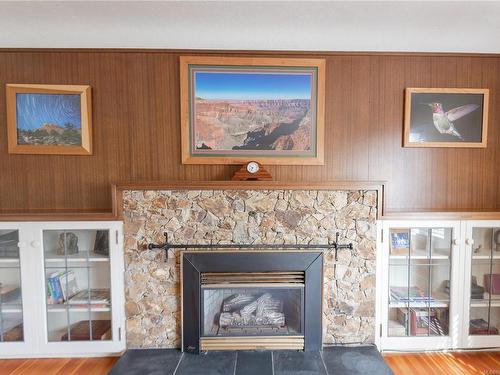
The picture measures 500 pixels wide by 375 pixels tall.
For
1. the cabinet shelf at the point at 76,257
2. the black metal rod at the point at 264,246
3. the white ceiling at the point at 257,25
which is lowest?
the cabinet shelf at the point at 76,257

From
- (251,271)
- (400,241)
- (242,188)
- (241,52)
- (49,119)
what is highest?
(241,52)

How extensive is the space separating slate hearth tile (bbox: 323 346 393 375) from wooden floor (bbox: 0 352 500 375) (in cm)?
16

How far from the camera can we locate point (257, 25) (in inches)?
84.4

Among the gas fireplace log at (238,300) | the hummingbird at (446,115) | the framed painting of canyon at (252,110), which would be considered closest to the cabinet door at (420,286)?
the hummingbird at (446,115)

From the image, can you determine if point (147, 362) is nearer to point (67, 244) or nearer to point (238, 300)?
point (238, 300)

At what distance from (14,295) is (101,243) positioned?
2.67ft

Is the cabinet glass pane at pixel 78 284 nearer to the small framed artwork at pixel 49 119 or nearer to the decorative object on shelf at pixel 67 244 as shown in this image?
the decorative object on shelf at pixel 67 244

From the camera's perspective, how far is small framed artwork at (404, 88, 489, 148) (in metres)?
2.32

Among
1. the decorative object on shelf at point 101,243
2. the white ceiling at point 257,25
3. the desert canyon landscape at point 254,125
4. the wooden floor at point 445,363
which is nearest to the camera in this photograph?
the white ceiling at point 257,25

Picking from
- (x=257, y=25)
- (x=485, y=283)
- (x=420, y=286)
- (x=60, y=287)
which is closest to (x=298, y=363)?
(x=420, y=286)

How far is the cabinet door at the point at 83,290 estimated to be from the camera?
84.8 inches

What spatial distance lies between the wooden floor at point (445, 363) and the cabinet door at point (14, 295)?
115 inches

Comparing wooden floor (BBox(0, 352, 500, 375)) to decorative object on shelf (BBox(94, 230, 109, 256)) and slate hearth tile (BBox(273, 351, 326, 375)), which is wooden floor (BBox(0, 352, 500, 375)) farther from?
decorative object on shelf (BBox(94, 230, 109, 256))

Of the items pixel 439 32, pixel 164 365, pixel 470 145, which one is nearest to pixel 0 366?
pixel 164 365
